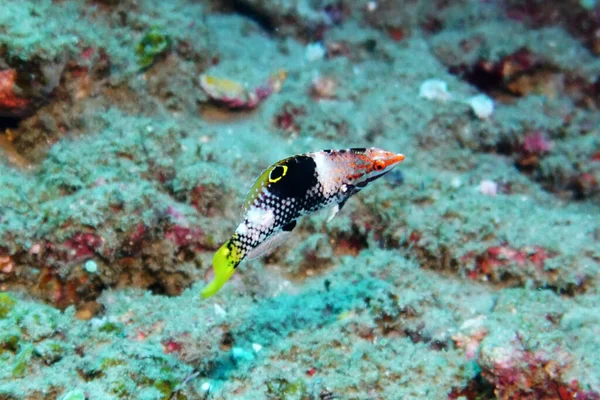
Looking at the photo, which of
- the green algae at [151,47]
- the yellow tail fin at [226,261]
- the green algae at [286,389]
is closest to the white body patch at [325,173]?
the yellow tail fin at [226,261]

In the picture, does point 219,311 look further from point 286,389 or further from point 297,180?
point 297,180

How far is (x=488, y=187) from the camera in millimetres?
6297

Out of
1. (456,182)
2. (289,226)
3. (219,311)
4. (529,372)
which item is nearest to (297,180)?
(289,226)

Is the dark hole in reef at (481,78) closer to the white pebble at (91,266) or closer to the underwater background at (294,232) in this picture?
the underwater background at (294,232)

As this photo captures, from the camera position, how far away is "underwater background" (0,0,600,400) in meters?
3.40

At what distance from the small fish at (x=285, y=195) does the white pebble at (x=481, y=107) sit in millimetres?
4953

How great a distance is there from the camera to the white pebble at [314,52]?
8.70m

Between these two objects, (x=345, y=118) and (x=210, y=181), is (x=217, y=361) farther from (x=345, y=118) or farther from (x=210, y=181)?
(x=345, y=118)

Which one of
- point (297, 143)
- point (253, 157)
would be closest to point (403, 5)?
point (297, 143)

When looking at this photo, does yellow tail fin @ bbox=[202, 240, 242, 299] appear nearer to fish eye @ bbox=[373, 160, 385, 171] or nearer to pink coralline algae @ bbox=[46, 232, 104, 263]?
fish eye @ bbox=[373, 160, 385, 171]

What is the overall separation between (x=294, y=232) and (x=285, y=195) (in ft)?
8.75

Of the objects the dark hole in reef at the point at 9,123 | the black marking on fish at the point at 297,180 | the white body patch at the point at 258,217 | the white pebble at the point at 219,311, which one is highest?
the black marking on fish at the point at 297,180

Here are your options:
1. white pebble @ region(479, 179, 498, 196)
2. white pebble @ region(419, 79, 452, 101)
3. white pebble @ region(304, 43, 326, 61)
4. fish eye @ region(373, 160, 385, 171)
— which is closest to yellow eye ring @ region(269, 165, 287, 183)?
fish eye @ region(373, 160, 385, 171)

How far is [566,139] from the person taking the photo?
7246 millimetres
